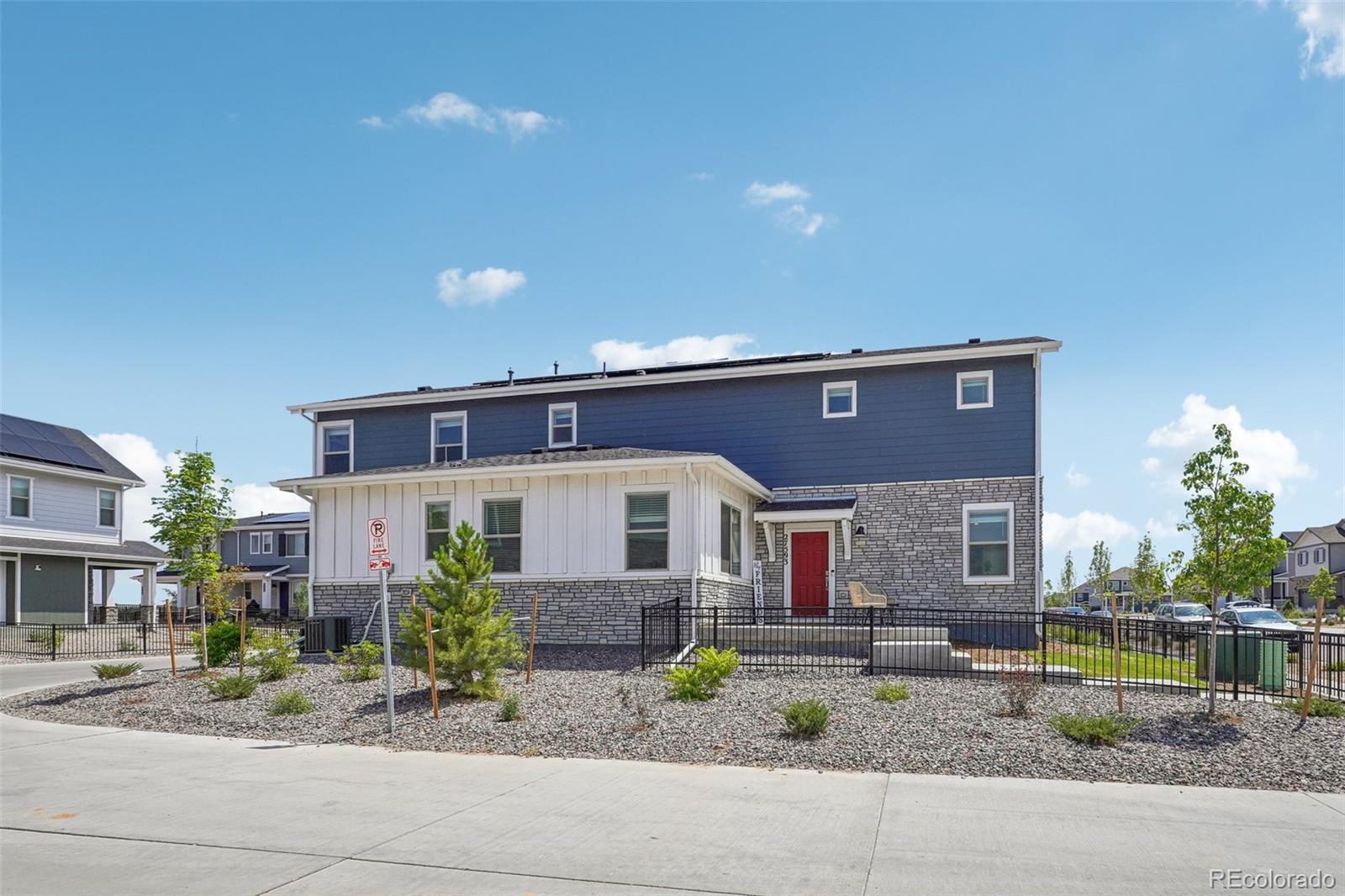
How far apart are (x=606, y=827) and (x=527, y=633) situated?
1209 cm

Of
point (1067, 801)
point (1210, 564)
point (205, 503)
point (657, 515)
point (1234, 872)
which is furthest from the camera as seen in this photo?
point (657, 515)

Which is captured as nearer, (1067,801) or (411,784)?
(1067,801)

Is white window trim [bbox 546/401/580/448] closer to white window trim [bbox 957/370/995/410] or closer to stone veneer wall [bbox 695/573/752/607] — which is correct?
stone veneer wall [bbox 695/573/752/607]

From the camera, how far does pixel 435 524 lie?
20.1 m

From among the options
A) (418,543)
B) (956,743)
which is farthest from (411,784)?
(418,543)

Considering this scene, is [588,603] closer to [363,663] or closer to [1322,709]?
[363,663]

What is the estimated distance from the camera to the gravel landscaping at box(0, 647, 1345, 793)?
9.56m

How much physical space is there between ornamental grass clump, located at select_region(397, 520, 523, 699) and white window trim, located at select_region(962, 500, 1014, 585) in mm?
11777

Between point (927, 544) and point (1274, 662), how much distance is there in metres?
7.82

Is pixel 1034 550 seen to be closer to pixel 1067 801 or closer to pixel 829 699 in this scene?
pixel 829 699

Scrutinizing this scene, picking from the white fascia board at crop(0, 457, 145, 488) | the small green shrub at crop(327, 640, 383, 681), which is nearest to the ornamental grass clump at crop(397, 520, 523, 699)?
the small green shrub at crop(327, 640, 383, 681)

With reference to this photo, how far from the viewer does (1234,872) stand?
246 inches

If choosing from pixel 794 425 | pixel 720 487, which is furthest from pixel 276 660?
pixel 794 425

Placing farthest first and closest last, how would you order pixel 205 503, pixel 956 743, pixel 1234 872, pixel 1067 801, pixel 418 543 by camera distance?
pixel 418 543 < pixel 205 503 < pixel 956 743 < pixel 1067 801 < pixel 1234 872
